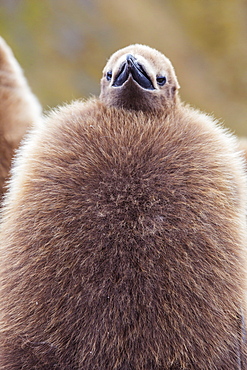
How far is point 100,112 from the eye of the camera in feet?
2.53

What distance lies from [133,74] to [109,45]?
3.15 meters

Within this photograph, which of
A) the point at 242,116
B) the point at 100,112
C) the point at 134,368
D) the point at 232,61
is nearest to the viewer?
the point at 134,368

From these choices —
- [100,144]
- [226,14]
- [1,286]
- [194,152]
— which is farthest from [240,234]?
[226,14]

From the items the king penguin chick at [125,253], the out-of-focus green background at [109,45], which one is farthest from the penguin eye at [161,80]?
the out-of-focus green background at [109,45]

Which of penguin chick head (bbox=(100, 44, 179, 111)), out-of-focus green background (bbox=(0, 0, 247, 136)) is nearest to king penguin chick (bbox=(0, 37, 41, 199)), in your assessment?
penguin chick head (bbox=(100, 44, 179, 111))

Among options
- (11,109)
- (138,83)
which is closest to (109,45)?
(11,109)

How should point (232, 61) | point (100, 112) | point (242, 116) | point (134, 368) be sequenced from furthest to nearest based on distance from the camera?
point (232, 61) < point (242, 116) < point (100, 112) < point (134, 368)

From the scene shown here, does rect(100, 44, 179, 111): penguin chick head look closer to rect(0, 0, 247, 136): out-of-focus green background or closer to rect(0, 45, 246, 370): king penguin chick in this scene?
rect(0, 45, 246, 370): king penguin chick

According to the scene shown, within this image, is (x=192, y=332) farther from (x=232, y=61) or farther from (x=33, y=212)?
(x=232, y=61)

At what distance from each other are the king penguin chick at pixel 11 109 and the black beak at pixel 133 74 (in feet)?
0.81

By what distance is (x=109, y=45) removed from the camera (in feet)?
12.6

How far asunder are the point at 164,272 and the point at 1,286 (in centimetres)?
23

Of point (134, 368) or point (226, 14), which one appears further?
point (226, 14)

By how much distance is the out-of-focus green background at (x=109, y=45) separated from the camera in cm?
368
